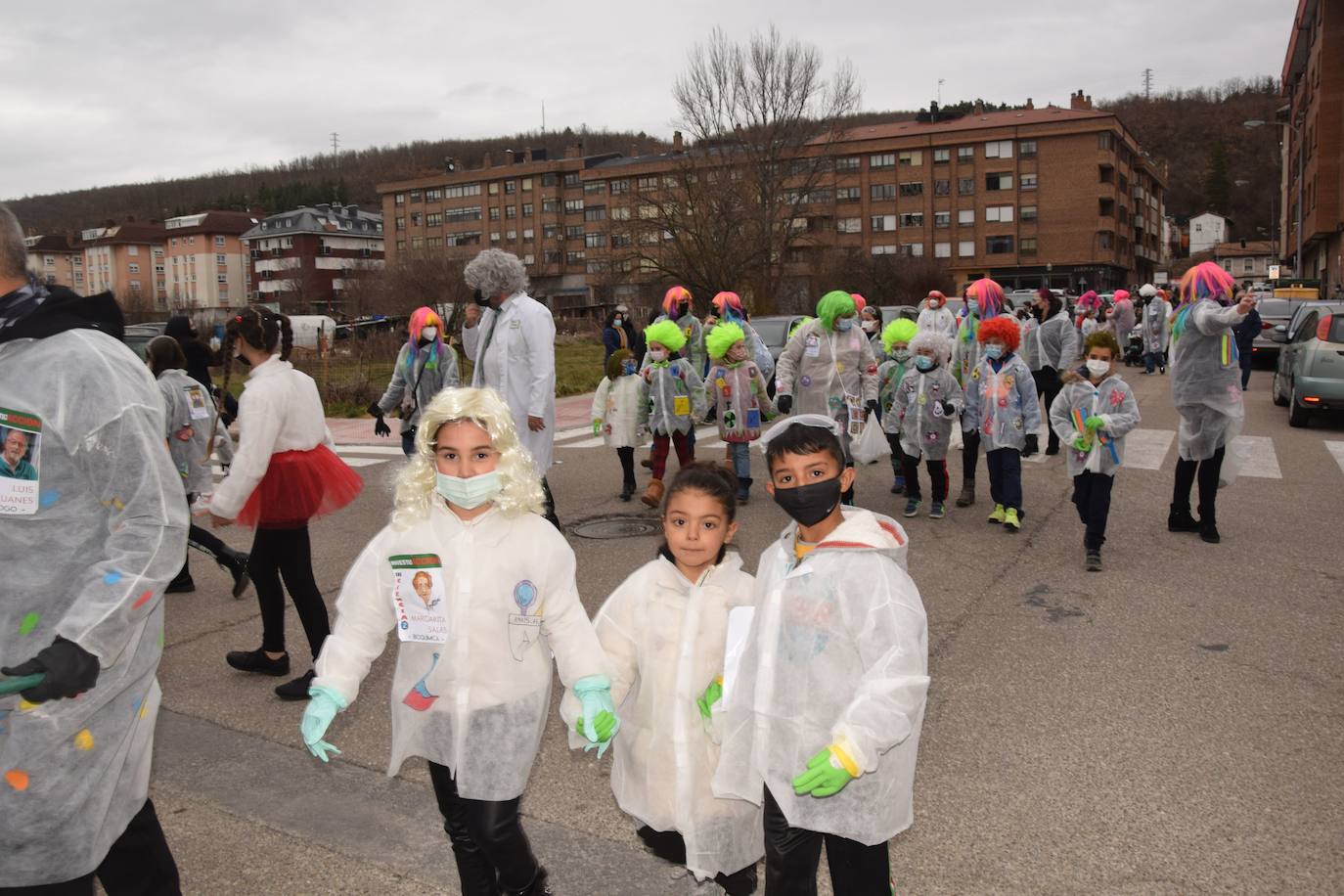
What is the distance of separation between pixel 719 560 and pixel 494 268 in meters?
4.50

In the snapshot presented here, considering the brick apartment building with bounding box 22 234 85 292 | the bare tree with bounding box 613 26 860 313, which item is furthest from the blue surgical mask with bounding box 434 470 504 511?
the brick apartment building with bounding box 22 234 85 292

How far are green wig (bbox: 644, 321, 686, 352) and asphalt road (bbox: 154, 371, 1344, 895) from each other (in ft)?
7.88

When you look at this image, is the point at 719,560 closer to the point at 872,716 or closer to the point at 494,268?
the point at 872,716

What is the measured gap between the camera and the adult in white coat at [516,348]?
22.8 feet

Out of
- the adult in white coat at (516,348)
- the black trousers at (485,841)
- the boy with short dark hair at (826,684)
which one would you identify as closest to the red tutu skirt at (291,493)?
the adult in white coat at (516,348)

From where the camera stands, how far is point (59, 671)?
2113mm

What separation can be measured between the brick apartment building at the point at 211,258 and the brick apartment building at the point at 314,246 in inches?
108

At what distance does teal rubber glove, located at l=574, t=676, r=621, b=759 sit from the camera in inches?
100

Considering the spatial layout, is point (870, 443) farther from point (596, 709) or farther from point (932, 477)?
point (596, 709)

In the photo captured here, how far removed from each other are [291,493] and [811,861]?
329cm

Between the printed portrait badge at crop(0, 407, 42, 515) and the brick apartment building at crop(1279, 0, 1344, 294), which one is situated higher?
the brick apartment building at crop(1279, 0, 1344, 294)

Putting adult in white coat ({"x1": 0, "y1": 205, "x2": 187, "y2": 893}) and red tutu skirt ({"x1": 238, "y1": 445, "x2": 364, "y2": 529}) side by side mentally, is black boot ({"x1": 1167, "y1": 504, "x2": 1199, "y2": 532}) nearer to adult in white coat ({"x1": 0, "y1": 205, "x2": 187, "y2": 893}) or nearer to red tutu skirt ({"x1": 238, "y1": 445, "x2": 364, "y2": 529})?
red tutu skirt ({"x1": 238, "y1": 445, "x2": 364, "y2": 529})

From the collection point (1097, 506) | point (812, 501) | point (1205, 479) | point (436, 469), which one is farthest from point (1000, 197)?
point (436, 469)

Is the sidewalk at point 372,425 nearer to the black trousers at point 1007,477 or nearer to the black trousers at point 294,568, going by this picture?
the black trousers at point 1007,477
